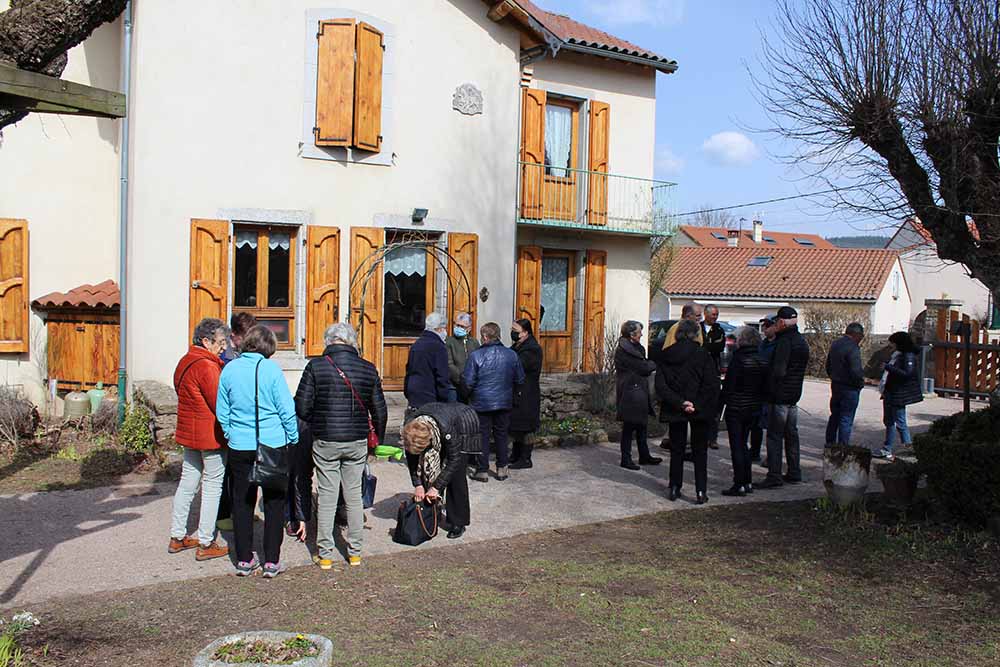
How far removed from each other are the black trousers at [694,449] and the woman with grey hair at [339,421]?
3.13 meters

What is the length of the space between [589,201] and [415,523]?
9233 millimetres

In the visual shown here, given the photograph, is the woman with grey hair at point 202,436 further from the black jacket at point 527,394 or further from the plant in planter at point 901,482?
the plant in planter at point 901,482

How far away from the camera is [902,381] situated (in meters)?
11.3

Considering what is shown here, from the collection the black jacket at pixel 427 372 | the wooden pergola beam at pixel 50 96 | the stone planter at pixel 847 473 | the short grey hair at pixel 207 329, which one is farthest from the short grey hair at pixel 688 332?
the wooden pergola beam at pixel 50 96

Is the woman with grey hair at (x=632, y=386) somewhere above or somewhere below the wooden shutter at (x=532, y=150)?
below

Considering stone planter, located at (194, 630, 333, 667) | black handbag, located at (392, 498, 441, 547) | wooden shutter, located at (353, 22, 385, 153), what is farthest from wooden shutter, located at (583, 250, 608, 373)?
stone planter, located at (194, 630, 333, 667)

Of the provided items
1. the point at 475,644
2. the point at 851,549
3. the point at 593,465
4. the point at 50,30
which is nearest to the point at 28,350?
the point at 593,465

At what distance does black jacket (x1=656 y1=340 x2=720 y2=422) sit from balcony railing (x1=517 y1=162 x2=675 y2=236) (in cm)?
628

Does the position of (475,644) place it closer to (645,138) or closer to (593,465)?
(593,465)

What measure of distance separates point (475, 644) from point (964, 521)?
4.42 m

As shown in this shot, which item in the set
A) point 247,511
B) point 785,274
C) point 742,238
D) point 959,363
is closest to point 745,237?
point 742,238

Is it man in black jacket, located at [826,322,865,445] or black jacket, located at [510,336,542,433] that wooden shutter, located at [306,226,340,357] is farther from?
man in black jacket, located at [826,322,865,445]

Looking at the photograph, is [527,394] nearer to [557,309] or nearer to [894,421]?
[894,421]

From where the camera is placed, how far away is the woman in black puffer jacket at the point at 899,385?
36.7ft
